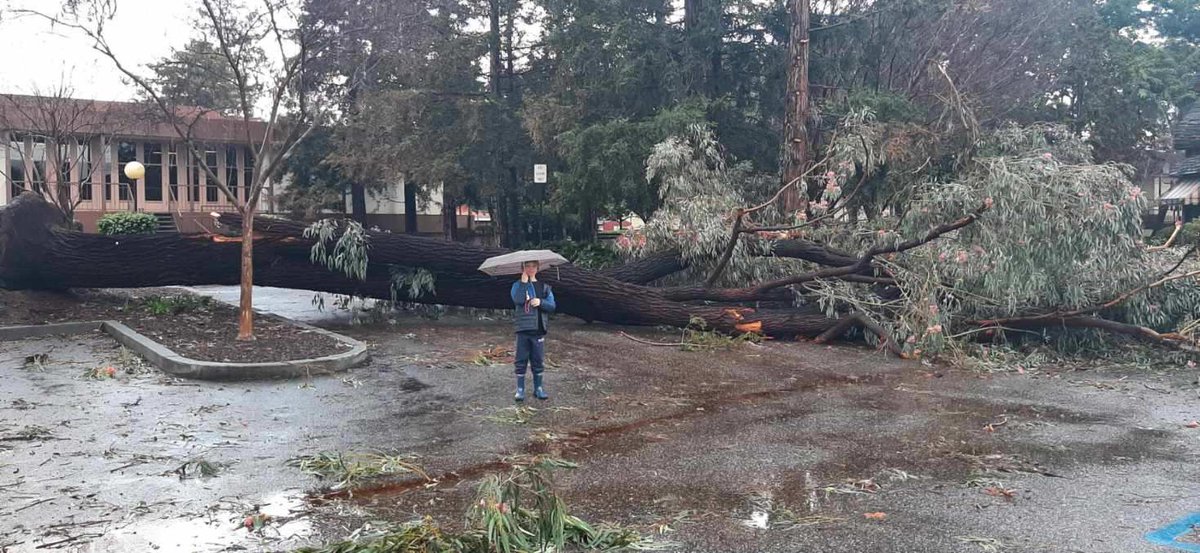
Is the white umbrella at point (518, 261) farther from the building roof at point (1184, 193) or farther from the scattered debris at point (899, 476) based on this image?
the building roof at point (1184, 193)

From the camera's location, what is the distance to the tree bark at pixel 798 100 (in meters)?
16.1

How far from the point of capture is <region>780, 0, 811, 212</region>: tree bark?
16.1 meters

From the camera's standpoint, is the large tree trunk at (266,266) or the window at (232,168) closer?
the large tree trunk at (266,266)

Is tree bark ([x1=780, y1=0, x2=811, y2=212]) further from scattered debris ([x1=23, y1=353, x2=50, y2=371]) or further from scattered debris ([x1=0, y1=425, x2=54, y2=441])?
scattered debris ([x1=0, y1=425, x2=54, y2=441])

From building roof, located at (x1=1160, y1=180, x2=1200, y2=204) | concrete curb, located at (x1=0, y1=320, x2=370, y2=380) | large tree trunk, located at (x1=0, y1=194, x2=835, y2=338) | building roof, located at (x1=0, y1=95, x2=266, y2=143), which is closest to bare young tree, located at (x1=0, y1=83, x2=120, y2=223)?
building roof, located at (x1=0, y1=95, x2=266, y2=143)

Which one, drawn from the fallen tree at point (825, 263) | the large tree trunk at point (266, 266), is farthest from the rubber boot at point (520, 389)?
the large tree trunk at point (266, 266)

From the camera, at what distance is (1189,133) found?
2241 centimetres

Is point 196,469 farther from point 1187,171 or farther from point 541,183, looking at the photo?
point 1187,171

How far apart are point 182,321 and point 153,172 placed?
83.3 feet

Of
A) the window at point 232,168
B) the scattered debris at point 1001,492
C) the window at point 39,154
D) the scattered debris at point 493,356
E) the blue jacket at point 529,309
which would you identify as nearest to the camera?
the scattered debris at point 1001,492

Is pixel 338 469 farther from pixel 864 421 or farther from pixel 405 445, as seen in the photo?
pixel 864 421

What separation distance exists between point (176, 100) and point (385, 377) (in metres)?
7.56

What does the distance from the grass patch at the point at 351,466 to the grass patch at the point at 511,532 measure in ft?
3.65

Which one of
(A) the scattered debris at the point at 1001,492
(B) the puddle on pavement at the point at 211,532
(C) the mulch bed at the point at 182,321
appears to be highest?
(C) the mulch bed at the point at 182,321
